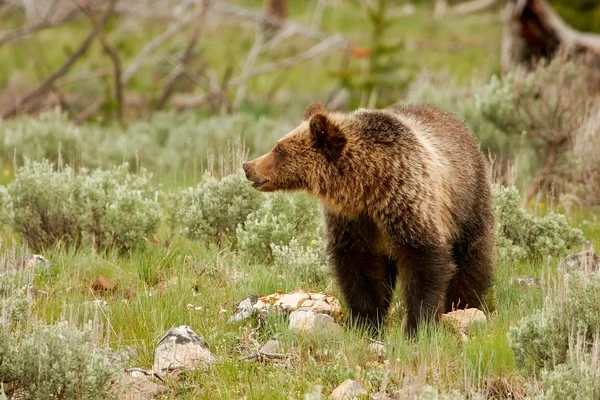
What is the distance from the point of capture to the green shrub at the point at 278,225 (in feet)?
23.7

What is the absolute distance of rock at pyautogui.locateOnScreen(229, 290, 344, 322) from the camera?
19.2 feet

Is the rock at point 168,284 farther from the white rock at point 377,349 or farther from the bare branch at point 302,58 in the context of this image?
the bare branch at point 302,58

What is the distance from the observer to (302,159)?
6227 millimetres

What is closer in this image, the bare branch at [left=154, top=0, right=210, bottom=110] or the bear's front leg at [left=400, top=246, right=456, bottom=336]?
the bear's front leg at [left=400, top=246, right=456, bottom=336]

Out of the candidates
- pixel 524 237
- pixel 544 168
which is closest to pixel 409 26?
pixel 544 168

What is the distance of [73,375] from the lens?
178 inches

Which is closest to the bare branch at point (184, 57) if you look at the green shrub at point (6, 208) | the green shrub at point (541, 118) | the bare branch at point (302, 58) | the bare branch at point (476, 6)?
the bare branch at point (302, 58)

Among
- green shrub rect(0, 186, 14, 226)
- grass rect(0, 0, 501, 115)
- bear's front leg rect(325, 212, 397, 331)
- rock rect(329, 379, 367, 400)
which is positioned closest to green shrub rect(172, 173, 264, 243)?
green shrub rect(0, 186, 14, 226)

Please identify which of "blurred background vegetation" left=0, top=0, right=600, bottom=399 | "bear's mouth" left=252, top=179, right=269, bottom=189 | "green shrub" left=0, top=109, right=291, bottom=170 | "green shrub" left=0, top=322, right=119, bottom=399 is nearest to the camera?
"green shrub" left=0, top=322, right=119, bottom=399

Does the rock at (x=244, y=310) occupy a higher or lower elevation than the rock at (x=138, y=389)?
higher

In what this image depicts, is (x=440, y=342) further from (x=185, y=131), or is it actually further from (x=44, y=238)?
(x=185, y=131)

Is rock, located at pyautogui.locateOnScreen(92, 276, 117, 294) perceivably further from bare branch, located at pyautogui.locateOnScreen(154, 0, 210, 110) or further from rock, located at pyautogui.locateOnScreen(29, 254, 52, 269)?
bare branch, located at pyautogui.locateOnScreen(154, 0, 210, 110)

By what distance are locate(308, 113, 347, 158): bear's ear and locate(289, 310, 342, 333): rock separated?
1052 millimetres

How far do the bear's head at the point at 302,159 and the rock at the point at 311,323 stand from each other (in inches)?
34.3
